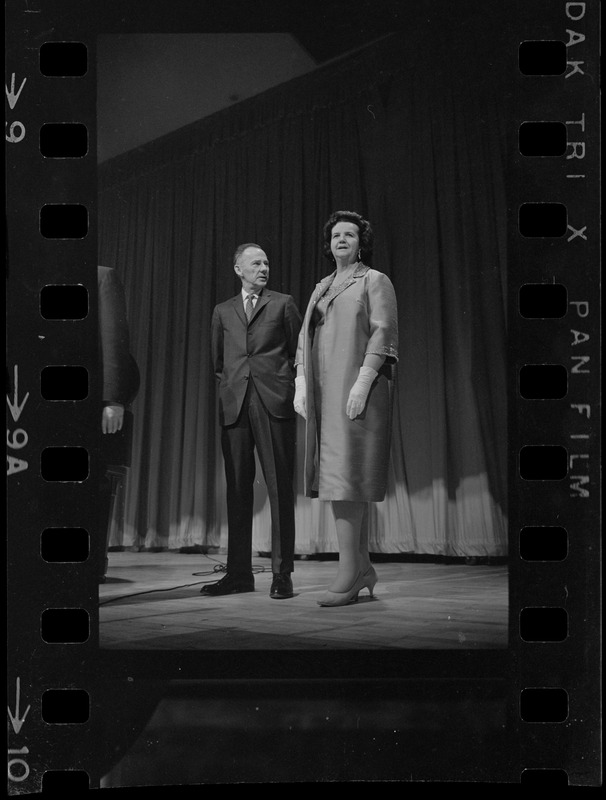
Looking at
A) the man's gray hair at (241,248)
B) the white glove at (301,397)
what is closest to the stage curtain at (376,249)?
the man's gray hair at (241,248)

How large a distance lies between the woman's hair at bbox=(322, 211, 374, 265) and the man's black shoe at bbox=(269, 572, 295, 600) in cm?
105

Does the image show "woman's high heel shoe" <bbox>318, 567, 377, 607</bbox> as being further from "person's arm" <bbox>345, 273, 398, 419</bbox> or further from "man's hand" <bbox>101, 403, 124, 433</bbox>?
"man's hand" <bbox>101, 403, 124, 433</bbox>

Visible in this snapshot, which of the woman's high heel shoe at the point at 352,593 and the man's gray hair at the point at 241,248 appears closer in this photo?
the woman's high heel shoe at the point at 352,593

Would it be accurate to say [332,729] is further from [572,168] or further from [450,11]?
[450,11]

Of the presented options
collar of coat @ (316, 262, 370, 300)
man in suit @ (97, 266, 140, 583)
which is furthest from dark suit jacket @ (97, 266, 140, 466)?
collar of coat @ (316, 262, 370, 300)

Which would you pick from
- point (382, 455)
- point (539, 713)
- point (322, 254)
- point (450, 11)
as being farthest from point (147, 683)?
point (450, 11)

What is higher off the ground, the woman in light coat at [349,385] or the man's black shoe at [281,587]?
the woman in light coat at [349,385]

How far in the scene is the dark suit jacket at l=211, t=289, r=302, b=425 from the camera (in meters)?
2.83

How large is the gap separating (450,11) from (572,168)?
2.07 feet

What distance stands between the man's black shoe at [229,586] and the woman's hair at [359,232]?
1095mm

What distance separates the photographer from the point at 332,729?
2.63 meters

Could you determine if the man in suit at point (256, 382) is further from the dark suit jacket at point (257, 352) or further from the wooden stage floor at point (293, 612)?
the wooden stage floor at point (293, 612)

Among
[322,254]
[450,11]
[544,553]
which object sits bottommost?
[544,553]

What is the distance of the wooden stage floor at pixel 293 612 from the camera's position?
8.67 feet
